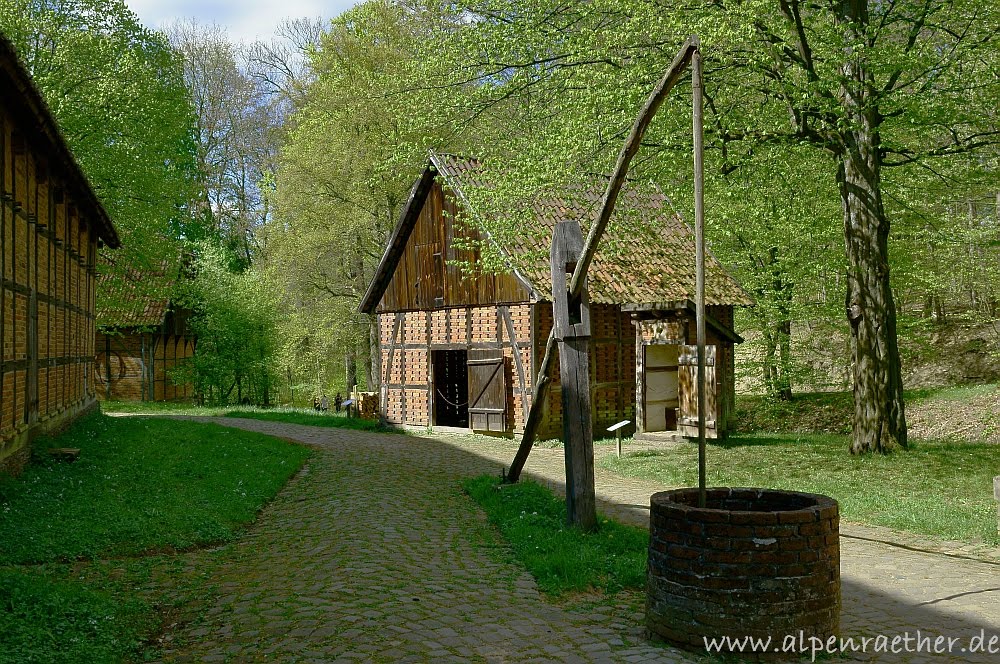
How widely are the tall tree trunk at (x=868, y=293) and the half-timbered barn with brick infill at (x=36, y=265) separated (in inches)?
463

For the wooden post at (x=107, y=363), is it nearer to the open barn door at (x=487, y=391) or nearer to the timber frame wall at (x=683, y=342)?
the open barn door at (x=487, y=391)

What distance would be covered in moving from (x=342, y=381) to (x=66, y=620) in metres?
29.1

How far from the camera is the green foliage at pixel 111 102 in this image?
1962cm

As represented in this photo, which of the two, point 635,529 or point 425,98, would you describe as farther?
point 425,98

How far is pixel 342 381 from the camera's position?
112 feet

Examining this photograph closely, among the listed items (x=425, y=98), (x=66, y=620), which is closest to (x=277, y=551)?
(x=66, y=620)

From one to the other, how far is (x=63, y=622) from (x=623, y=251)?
12.2 meters

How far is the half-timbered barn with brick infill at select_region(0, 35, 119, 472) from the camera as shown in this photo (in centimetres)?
1012

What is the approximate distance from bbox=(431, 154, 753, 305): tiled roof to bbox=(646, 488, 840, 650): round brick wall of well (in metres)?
11.0

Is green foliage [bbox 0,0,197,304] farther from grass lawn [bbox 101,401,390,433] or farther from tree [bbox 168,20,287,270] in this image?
tree [bbox 168,20,287,270]

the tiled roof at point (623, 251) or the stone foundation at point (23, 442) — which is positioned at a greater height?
the tiled roof at point (623, 251)

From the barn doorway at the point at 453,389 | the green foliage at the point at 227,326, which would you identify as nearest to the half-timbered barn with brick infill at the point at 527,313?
the barn doorway at the point at 453,389

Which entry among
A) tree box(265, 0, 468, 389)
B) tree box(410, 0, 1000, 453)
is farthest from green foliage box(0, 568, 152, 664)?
tree box(265, 0, 468, 389)

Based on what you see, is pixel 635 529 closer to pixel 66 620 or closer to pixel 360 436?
pixel 66 620
